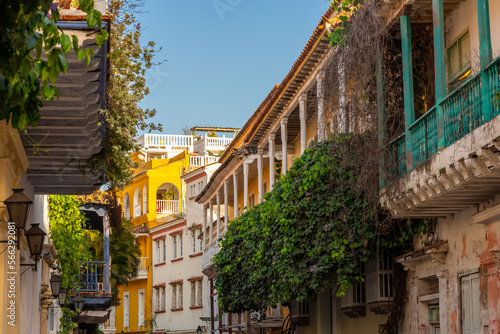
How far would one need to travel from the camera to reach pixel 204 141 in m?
58.2

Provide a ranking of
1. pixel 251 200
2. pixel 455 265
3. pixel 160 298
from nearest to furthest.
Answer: pixel 455 265 → pixel 251 200 → pixel 160 298

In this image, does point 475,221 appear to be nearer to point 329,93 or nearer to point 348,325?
point 329,93

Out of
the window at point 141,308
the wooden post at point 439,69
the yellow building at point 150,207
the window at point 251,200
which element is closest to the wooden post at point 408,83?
the wooden post at point 439,69

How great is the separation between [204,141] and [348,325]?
1636 inches

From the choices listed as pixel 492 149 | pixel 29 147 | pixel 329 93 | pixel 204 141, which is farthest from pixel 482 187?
pixel 204 141

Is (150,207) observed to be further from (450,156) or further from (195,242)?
(450,156)

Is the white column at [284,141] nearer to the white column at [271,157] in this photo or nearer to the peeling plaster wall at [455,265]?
the white column at [271,157]

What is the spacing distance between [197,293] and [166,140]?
695 inches

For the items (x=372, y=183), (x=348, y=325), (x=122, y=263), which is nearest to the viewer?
(x=372, y=183)

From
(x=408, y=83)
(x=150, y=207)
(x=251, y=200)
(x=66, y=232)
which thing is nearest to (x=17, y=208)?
(x=408, y=83)

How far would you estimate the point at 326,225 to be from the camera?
1372 cm

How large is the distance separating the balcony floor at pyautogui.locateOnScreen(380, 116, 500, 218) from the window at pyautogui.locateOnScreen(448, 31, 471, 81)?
181 cm

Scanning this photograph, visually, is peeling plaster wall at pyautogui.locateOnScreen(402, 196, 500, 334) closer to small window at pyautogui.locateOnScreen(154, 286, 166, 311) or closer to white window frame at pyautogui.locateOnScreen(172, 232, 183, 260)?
white window frame at pyautogui.locateOnScreen(172, 232, 183, 260)

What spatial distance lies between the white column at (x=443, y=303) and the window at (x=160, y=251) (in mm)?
40407
